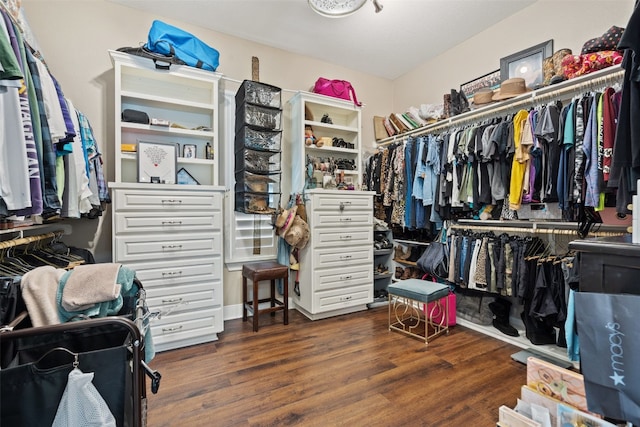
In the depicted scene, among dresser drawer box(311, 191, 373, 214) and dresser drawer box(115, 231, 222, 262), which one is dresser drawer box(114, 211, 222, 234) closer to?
dresser drawer box(115, 231, 222, 262)

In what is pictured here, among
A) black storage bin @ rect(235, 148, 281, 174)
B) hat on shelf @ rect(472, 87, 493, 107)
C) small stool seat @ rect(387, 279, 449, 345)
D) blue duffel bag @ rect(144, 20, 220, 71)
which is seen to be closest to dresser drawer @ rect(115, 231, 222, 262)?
black storage bin @ rect(235, 148, 281, 174)

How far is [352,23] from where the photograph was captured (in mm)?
2904

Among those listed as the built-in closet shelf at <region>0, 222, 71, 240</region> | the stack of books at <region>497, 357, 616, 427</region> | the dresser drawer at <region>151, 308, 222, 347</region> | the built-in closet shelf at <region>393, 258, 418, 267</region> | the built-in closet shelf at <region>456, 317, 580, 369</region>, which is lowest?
the built-in closet shelf at <region>456, 317, 580, 369</region>

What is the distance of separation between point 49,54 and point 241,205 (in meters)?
1.92

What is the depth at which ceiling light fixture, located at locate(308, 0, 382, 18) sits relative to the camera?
2264 mm

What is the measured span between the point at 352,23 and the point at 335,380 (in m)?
3.09

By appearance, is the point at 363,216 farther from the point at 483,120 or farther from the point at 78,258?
the point at 78,258

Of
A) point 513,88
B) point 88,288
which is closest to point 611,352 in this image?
point 88,288

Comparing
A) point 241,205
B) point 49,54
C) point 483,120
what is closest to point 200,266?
point 241,205

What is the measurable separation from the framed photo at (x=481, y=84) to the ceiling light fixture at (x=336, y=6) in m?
1.41

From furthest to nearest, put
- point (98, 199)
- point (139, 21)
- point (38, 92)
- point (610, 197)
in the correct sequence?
1. point (139, 21)
2. point (98, 199)
3. point (610, 197)
4. point (38, 92)

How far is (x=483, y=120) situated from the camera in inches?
112

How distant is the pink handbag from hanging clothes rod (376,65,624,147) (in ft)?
2.95

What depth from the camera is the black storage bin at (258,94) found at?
2.76 meters
